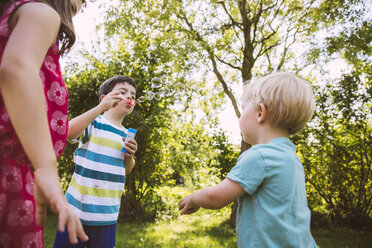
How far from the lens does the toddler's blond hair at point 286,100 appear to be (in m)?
1.20

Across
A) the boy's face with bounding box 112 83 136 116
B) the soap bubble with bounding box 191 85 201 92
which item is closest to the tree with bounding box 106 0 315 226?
the soap bubble with bounding box 191 85 201 92

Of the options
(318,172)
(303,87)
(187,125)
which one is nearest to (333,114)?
(318,172)

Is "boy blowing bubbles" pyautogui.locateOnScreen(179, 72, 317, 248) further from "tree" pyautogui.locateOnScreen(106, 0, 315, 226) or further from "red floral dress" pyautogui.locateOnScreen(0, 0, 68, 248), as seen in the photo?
"tree" pyautogui.locateOnScreen(106, 0, 315, 226)

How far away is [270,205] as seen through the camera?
1.10 meters

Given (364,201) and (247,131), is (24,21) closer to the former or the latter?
(247,131)

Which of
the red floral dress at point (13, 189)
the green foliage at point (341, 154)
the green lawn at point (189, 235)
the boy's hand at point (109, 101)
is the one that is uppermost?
the boy's hand at point (109, 101)

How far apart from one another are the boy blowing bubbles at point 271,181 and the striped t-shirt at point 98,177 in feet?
2.92

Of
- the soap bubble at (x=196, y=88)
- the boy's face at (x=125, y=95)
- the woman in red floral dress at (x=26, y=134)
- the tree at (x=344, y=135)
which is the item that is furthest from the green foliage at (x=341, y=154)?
the woman in red floral dress at (x=26, y=134)

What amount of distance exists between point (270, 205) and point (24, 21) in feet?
3.54

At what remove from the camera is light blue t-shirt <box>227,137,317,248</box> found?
42.1 inches

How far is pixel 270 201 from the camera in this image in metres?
1.11

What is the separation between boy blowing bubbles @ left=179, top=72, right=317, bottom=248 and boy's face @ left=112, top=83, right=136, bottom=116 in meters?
1.28

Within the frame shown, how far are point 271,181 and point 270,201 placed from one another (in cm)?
8

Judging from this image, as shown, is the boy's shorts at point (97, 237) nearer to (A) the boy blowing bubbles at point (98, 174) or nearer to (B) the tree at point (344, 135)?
(A) the boy blowing bubbles at point (98, 174)
